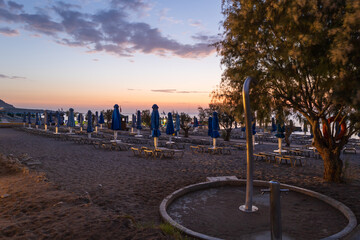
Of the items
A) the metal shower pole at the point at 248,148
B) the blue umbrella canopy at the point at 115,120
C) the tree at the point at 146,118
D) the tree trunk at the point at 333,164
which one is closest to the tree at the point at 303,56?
the tree trunk at the point at 333,164

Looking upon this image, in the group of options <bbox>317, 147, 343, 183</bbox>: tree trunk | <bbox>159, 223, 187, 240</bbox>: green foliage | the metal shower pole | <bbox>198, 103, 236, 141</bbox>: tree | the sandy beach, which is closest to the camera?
<bbox>159, 223, 187, 240</bbox>: green foliage

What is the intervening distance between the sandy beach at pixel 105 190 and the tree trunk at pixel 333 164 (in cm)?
34

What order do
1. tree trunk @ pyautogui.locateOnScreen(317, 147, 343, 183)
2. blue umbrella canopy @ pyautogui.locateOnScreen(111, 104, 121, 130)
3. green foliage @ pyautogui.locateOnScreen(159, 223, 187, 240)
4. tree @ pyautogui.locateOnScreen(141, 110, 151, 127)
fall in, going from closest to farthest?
green foliage @ pyautogui.locateOnScreen(159, 223, 187, 240) < tree trunk @ pyautogui.locateOnScreen(317, 147, 343, 183) < blue umbrella canopy @ pyautogui.locateOnScreen(111, 104, 121, 130) < tree @ pyautogui.locateOnScreen(141, 110, 151, 127)

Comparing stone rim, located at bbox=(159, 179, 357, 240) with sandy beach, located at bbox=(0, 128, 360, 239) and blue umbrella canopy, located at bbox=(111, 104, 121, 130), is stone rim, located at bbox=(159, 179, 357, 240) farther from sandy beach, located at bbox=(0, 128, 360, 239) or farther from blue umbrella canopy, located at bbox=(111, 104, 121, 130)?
blue umbrella canopy, located at bbox=(111, 104, 121, 130)

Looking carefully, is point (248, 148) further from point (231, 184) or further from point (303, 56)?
point (231, 184)

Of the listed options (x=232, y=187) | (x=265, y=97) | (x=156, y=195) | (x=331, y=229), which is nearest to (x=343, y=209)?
(x=331, y=229)

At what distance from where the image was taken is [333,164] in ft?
26.0

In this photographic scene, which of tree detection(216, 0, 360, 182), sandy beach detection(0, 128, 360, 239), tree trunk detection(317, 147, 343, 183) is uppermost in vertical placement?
tree detection(216, 0, 360, 182)

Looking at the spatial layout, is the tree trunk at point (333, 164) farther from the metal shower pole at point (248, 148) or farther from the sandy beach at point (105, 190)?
the metal shower pole at point (248, 148)

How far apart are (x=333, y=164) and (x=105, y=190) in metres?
7.40

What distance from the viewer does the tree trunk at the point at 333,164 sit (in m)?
7.87

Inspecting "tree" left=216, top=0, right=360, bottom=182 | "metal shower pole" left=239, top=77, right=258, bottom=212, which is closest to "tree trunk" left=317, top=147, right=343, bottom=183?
"tree" left=216, top=0, right=360, bottom=182

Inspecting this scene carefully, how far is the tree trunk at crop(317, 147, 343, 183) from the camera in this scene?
7.87 m

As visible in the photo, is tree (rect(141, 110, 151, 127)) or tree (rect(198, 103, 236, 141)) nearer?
tree (rect(198, 103, 236, 141))
